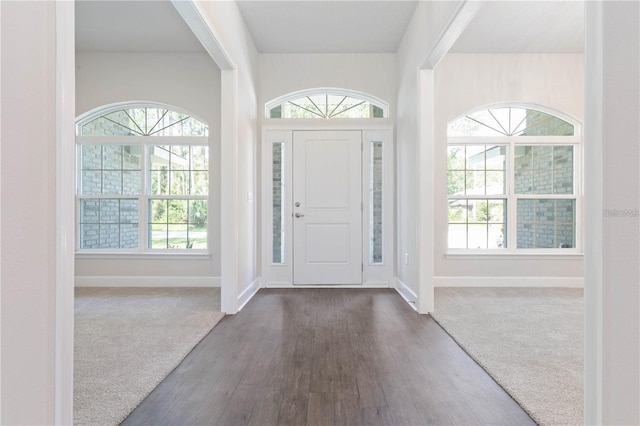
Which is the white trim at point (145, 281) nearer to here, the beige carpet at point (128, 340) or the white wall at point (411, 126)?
the beige carpet at point (128, 340)

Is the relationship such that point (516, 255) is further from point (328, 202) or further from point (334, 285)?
point (328, 202)

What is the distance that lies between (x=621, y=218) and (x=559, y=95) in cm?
420

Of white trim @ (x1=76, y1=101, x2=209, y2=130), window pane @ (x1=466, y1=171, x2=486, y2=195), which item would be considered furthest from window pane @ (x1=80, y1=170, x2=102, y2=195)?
window pane @ (x1=466, y1=171, x2=486, y2=195)

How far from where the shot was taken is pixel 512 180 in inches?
177

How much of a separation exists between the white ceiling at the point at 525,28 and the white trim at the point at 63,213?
3.54 meters

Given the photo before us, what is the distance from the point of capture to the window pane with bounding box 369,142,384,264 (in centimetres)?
447

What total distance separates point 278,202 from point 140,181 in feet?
5.71

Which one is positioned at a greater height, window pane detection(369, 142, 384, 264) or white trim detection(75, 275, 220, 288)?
window pane detection(369, 142, 384, 264)

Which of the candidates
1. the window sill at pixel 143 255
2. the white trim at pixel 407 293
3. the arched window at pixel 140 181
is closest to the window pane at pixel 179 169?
the arched window at pixel 140 181

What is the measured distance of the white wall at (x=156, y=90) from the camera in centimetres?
440

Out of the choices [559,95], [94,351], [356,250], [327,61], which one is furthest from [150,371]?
[559,95]

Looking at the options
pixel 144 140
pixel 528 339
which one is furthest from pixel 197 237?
pixel 528 339

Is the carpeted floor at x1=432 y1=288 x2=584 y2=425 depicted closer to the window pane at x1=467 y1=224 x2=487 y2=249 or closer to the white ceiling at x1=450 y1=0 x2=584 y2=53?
the window pane at x1=467 y1=224 x2=487 y2=249

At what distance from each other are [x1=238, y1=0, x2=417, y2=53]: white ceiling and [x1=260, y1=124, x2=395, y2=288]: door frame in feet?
2.98
